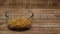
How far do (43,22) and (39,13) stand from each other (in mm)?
177

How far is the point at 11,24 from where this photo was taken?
1050mm

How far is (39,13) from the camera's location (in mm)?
1342

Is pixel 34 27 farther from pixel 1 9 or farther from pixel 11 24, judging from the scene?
pixel 1 9

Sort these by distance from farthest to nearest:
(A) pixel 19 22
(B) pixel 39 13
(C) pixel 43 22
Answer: (B) pixel 39 13
(C) pixel 43 22
(A) pixel 19 22

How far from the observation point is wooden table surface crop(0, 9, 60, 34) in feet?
3.50

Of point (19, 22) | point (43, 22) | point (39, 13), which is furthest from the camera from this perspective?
point (39, 13)

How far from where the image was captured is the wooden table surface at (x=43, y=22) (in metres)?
1.07

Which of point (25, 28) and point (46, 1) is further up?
point (46, 1)

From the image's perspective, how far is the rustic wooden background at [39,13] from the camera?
3.55 ft

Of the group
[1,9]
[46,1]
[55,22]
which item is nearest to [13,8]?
[1,9]

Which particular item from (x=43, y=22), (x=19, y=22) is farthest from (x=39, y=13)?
(x=19, y=22)

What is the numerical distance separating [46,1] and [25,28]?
558 mm

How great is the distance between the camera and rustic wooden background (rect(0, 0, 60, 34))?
1.08 meters

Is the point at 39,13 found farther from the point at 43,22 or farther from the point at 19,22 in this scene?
the point at 19,22
